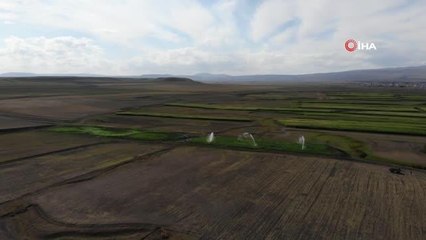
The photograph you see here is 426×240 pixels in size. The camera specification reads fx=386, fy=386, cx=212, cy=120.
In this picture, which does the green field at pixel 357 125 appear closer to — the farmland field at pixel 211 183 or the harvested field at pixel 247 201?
the farmland field at pixel 211 183

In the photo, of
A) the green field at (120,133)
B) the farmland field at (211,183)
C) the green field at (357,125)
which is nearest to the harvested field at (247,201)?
the farmland field at (211,183)

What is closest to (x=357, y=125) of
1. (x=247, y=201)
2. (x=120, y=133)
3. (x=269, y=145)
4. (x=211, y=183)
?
(x=269, y=145)

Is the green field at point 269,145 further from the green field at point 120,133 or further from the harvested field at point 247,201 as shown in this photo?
the harvested field at point 247,201

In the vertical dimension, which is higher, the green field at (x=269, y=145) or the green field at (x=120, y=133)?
the green field at (x=120, y=133)

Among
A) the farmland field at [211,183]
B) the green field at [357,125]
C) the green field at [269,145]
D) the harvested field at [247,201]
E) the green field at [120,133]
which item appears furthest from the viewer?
the green field at [357,125]

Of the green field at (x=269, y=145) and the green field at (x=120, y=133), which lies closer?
the green field at (x=269, y=145)

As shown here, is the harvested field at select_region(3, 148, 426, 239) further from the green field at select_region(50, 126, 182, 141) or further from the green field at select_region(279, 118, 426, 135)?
the green field at select_region(279, 118, 426, 135)

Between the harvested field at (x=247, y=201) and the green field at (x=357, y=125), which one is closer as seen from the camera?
the harvested field at (x=247, y=201)

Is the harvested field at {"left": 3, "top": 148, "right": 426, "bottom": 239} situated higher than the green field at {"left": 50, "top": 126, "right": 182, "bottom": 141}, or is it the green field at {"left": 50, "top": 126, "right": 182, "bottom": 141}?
the green field at {"left": 50, "top": 126, "right": 182, "bottom": 141}

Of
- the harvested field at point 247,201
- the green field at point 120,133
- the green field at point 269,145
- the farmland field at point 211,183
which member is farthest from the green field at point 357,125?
the harvested field at point 247,201

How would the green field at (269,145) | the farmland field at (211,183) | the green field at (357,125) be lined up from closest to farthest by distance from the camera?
1. the farmland field at (211,183)
2. the green field at (269,145)
3. the green field at (357,125)

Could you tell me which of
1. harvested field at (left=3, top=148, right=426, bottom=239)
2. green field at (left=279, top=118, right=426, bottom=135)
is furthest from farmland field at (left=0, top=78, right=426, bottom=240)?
green field at (left=279, top=118, right=426, bottom=135)

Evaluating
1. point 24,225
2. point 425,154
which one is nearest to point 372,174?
point 425,154
